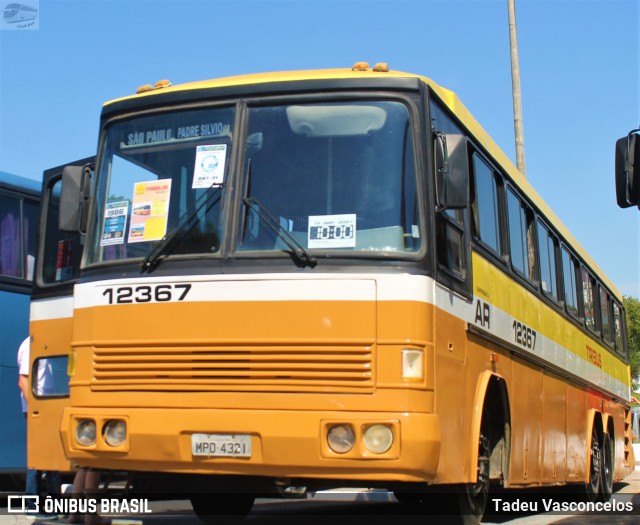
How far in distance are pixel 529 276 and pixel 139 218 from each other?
15.1 feet

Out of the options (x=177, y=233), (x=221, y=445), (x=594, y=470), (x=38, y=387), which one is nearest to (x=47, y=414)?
(x=38, y=387)

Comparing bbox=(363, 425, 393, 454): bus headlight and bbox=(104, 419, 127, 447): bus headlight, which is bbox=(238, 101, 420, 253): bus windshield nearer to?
bbox=(363, 425, 393, 454): bus headlight

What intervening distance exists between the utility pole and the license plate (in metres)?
13.0

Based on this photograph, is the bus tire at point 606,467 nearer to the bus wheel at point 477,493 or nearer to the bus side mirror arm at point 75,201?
the bus wheel at point 477,493

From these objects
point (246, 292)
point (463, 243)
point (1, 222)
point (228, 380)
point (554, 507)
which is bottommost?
point (554, 507)

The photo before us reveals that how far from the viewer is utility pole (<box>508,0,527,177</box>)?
61.4 feet

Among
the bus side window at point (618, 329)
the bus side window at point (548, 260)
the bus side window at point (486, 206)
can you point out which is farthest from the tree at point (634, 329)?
the bus side window at point (486, 206)

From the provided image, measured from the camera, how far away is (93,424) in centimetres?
676

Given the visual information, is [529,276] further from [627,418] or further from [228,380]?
[627,418]

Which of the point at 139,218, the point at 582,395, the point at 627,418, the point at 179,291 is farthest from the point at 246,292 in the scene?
the point at 627,418

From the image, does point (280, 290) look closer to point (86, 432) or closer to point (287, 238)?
point (287, 238)

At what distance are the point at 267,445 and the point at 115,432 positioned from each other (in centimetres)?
111

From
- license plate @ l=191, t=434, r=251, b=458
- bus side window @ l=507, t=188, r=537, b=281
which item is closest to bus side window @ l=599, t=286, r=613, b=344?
bus side window @ l=507, t=188, r=537, b=281

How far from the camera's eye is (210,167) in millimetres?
6902
